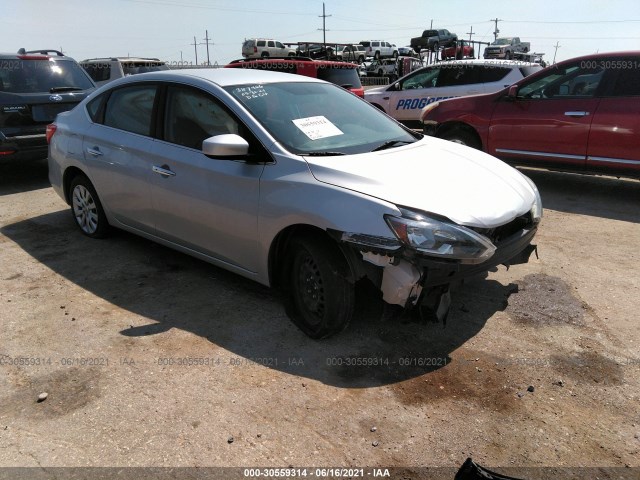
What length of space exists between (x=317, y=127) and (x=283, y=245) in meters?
0.93

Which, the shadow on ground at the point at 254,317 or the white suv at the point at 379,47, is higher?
the white suv at the point at 379,47

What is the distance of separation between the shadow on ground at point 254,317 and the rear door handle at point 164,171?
35.3 inches

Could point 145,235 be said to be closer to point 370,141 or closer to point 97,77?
point 370,141

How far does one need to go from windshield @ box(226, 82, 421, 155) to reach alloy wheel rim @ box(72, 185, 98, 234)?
2.24 meters

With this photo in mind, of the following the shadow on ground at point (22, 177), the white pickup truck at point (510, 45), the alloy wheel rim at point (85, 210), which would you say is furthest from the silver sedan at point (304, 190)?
the white pickup truck at point (510, 45)

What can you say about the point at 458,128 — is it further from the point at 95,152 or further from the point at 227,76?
the point at 95,152

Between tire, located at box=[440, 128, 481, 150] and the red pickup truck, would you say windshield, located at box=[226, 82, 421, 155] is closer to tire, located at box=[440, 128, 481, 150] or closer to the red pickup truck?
the red pickup truck

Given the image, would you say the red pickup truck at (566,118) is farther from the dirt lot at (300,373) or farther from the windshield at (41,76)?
the windshield at (41,76)

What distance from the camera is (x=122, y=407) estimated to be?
9.37 ft

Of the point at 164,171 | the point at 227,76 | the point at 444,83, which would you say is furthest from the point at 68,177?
the point at 444,83

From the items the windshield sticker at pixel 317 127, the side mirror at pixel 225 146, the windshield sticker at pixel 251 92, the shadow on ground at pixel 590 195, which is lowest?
the shadow on ground at pixel 590 195

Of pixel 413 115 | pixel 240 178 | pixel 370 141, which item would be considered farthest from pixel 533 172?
pixel 240 178

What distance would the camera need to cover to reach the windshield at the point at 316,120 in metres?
3.64

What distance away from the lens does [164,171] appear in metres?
4.12
